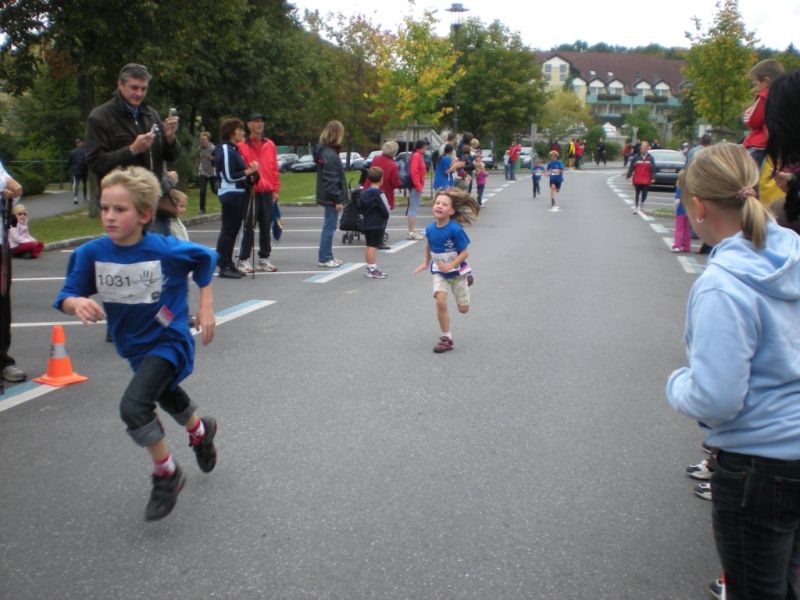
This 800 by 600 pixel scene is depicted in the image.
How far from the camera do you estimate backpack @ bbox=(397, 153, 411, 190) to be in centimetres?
1670

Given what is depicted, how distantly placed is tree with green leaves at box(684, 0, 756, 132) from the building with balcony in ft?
360

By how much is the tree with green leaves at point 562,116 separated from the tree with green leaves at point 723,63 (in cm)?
4596

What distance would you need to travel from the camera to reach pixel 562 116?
8306 cm

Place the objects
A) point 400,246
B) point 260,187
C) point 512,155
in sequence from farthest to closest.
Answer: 1. point 512,155
2. point 400,246
3. point 260,187

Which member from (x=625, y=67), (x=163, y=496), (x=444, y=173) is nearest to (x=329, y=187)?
(x=444, y=173)

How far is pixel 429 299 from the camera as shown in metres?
8.96

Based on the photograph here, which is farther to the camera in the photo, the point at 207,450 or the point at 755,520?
the point at 207,450

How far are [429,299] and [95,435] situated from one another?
485 cm

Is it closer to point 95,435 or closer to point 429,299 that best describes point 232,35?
point 429,299

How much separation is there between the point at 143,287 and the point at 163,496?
94cm

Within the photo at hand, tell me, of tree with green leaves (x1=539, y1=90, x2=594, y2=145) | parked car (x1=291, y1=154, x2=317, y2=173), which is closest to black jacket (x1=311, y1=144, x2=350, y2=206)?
parked car (x1=291, y1=154, x2=317, y2=173)

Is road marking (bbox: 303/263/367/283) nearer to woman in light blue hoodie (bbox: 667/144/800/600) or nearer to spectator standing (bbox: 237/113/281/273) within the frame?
spectator standing (bbox: 237/113/281/273)

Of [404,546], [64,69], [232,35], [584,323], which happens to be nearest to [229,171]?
[584,323]

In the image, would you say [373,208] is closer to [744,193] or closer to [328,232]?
[328,232]
